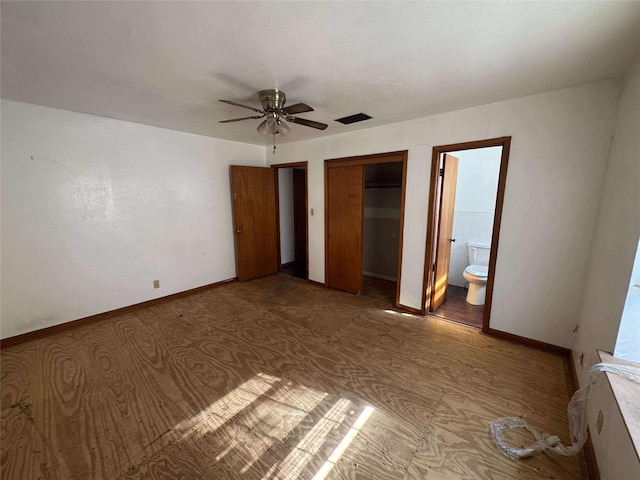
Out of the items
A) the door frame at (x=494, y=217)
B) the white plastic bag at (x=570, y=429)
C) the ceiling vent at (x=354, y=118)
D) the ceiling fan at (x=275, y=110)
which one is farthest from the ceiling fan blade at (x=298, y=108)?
the white plastic bag at (x=570, y=429)

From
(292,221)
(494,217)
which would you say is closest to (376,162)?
(494,217)

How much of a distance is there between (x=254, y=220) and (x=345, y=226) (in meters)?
1.65

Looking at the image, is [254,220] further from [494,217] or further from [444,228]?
[494,217]

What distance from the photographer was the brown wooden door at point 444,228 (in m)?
2.94

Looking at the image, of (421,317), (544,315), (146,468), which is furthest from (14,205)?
(544,315)

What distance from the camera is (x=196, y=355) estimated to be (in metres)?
2.31

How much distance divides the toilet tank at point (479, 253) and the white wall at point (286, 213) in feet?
11.1

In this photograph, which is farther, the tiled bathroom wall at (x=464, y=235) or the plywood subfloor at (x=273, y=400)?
the tiled bathroom wall at (x=464, y=235)

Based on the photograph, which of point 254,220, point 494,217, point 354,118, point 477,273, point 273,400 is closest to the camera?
point 273,400

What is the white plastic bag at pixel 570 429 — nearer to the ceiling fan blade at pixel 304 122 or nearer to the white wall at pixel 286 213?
the ceiling fan blade at pixel 304 122

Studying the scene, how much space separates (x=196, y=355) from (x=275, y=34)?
256 centimetres

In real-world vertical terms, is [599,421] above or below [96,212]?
below

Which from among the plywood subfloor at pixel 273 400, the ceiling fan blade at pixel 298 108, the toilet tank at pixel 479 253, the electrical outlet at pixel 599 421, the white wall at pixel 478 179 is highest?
the ceiling fan blade at pixel 298 108

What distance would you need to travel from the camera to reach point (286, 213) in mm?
5297
